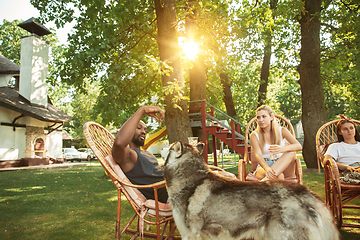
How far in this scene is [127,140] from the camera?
2.44 meters

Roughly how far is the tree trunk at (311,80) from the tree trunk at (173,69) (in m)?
5.54

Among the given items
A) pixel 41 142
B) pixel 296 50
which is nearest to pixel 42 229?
pixel 296 50

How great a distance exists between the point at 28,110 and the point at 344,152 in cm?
1977

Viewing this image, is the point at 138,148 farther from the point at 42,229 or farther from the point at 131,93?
the point at 131,93

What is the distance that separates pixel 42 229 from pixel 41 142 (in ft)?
62.0

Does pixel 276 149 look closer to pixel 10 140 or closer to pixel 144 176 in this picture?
pixel 144 176

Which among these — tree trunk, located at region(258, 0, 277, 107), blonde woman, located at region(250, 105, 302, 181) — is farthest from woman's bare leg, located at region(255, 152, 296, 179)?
tree trunk, located at region(258, 0, 277, 107)

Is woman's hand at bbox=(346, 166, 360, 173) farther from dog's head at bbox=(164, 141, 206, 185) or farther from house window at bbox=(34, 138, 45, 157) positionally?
house window at bbox=(34, 138, 45, 157)

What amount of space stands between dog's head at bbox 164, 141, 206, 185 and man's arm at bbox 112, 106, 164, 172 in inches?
27.5

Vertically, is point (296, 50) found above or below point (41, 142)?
above

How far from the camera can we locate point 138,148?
10.2ft

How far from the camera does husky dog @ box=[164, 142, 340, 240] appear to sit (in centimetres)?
145

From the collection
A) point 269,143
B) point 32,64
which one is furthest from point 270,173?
point 32,64

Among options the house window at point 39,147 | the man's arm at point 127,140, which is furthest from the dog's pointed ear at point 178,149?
the house window at point 39,147
